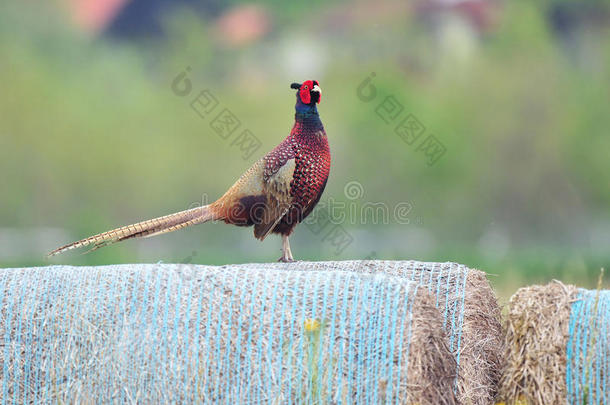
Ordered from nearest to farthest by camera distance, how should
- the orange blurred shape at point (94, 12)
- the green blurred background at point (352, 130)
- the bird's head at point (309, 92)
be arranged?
the bird's head at point (309, 92) → the green blurred background at point (352, 130) → the orange blurred shape at point (94, 12)

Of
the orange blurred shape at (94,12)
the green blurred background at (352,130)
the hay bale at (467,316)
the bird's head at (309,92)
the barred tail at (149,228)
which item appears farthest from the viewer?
the orange blurred shape at (94,12)

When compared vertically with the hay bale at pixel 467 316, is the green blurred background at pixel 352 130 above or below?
above

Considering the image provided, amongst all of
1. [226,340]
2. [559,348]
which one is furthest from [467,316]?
[226,340]

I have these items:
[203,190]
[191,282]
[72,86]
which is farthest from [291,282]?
[72,86]

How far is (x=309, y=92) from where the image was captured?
26.2 ft

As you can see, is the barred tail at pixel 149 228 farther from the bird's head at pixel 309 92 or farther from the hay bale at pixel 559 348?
the hay bale at pixel 559 348

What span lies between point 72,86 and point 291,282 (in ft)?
142

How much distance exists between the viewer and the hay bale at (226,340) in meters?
5.31

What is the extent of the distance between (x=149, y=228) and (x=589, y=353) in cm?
384

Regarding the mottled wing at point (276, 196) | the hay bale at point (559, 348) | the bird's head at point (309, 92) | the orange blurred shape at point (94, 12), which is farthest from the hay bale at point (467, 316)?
the orange blurred shape at point (94, 12)

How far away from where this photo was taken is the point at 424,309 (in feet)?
18.1

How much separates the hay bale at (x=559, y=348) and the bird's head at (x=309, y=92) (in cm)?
310

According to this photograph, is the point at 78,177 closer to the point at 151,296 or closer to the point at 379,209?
the point at 379,209

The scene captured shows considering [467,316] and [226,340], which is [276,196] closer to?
[467,316]
